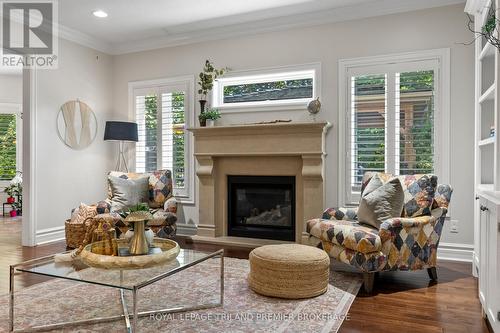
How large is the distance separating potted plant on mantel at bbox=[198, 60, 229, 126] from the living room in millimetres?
26

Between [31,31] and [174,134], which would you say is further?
[174,134]

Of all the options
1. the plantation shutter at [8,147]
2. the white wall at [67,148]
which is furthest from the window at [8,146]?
the white wall at [67,148]

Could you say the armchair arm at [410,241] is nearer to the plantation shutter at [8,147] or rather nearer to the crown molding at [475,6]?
the crown molding at [475,6]

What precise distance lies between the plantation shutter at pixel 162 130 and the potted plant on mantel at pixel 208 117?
518mm

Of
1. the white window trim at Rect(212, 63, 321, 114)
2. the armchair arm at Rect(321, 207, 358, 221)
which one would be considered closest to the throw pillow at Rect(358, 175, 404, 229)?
the armchair arm at Rect(321, 207, 358, 221)

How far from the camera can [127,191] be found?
16.1 feet

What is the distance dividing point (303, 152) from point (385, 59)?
4.60 ft

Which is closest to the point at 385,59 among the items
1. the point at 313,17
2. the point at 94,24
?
the point at 313,17

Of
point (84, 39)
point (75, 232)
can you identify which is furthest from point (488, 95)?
point (84, 39)

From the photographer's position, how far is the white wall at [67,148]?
486 cm

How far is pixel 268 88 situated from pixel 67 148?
2851 mm

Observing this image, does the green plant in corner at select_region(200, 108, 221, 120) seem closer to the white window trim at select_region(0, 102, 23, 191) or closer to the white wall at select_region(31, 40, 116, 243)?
the white wall at select_region(31, 40, 116, 243)

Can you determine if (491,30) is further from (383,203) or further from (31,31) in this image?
(31,31)

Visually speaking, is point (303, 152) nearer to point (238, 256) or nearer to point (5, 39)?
point (238, 256)
